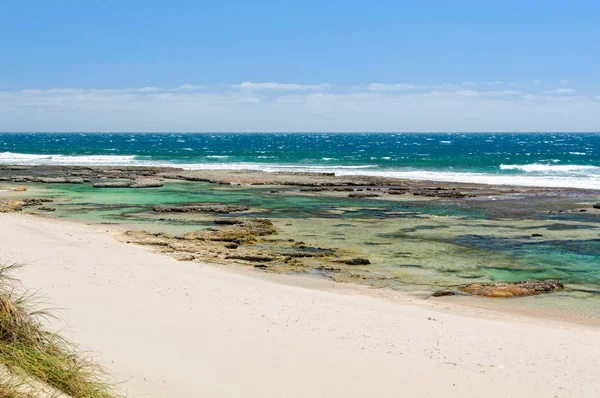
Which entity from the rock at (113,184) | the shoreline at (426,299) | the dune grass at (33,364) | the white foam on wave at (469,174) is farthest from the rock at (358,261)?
the white foam on wave at (469,174)

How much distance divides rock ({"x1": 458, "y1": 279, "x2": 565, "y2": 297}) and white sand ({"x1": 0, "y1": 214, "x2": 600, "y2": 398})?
1830mm

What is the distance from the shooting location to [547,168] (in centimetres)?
6259

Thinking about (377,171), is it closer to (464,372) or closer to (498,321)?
(498,321)

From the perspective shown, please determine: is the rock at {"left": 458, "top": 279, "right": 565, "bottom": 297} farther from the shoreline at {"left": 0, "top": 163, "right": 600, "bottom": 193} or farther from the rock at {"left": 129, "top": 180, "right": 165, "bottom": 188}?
the rock at {"left": 129, "top": 180, "right": 165, "bottom": 188}

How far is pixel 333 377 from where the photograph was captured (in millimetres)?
7488

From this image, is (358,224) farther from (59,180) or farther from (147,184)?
(59,180)

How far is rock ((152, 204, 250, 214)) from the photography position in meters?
28.4

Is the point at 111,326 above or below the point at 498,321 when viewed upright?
above

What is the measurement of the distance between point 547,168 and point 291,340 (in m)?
59.2

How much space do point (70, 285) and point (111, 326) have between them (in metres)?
2.56

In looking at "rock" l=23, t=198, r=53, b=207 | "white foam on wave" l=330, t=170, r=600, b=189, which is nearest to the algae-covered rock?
"rock" l=23, t=198, r=53, b=207

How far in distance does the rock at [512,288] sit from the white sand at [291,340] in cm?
183

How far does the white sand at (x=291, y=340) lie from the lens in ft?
23.6

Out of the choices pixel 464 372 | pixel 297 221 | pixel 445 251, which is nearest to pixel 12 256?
pixel 464 372
